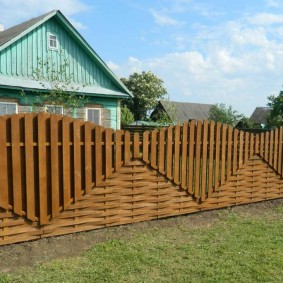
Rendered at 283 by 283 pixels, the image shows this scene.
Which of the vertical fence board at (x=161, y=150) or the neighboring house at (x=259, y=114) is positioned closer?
the vertical fence board at (x=161, y=150)

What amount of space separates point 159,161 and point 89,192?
1.37 meters

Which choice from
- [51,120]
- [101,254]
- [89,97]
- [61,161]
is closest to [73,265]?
[101,254]

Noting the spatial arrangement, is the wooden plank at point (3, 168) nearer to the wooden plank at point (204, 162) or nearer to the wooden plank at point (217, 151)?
the wooden plank at point (204, 162)

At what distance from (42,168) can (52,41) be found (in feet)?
33.6

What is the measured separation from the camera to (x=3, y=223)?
166 inches

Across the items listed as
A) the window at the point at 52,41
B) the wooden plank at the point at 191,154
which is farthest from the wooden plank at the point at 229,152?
the window at the point at 52,41

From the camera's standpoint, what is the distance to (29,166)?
4.35 m

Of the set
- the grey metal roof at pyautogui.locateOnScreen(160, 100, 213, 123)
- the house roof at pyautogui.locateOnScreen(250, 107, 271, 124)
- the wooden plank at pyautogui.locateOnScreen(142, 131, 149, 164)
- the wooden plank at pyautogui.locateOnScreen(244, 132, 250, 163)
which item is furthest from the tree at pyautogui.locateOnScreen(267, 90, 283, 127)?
the wooden plank at pyautogui.locateOnScreen(142, 131, 149, 164)

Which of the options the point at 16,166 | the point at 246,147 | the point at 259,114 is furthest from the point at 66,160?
the point at 259,114

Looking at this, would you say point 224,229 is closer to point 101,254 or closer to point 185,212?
point 185,212

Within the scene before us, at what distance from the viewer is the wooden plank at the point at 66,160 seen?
4625 millimetres

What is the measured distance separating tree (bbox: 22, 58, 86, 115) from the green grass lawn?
6610mm

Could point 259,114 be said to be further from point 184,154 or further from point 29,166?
point 29,166

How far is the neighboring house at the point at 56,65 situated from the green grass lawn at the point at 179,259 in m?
7.31
